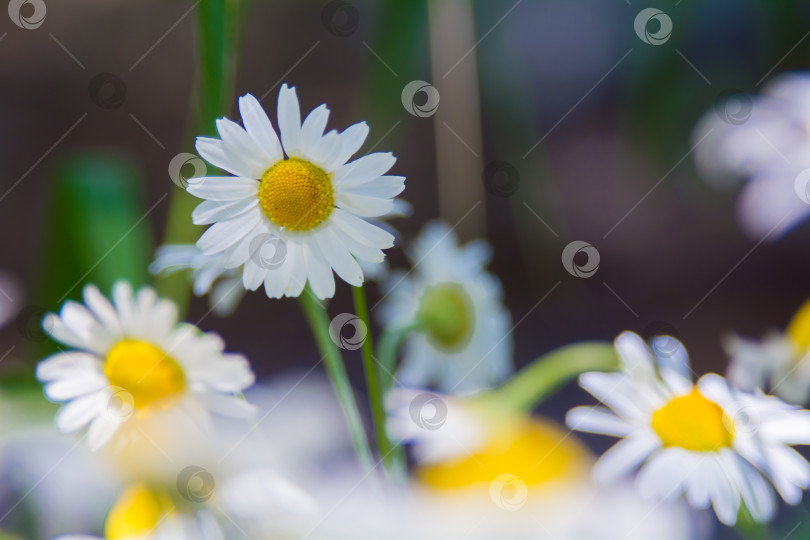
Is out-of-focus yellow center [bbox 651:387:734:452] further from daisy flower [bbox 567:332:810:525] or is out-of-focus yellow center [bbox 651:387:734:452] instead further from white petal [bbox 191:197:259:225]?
white petal [bbox 191:197:259:225]

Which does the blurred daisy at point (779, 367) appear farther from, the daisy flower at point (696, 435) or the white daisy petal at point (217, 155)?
the white daisy petal at point (217, 155)

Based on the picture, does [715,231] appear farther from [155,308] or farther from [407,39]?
[155,308]

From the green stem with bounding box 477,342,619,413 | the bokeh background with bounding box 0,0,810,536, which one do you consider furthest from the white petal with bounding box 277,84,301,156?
the bokeh background with bounding box 0,0,810,536

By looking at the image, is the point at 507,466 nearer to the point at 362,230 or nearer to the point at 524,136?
the point at 362,230

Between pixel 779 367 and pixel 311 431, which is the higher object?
pixel 779 367

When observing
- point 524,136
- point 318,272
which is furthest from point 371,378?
point 524,136

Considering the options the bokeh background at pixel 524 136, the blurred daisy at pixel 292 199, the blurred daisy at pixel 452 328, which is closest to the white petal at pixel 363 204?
the blurred daisy at pixel 292 199
